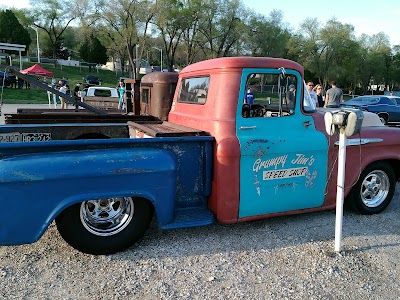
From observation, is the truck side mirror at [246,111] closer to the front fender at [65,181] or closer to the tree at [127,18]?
the front fender at [65,181]

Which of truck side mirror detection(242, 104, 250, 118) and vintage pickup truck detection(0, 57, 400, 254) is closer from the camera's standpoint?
vintage pickup truck detection(0, 57, 400, 254)

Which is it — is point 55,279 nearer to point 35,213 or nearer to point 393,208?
point 35,213

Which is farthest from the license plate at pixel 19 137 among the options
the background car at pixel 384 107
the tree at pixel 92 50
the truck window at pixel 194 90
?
the tree at pixel 92 50

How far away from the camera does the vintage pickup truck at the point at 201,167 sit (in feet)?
10.7

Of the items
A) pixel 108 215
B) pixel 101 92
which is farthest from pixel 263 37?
pixel 108 215

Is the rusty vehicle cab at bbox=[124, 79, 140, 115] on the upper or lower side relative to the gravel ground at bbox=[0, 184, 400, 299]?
upper

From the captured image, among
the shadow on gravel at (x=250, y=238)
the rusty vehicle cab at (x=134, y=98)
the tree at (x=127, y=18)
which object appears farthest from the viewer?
the tree at (x=127, y=18)

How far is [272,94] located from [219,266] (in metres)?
2.06

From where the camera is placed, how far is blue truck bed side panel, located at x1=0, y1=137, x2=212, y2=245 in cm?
315

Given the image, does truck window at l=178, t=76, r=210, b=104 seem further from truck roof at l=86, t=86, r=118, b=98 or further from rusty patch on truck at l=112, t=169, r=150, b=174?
truck roof at l=86, t=86, r=118, b=98

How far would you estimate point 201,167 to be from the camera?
4.01 m

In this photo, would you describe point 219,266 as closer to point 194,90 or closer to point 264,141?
point 264,141

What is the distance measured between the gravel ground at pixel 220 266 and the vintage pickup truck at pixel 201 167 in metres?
0.28

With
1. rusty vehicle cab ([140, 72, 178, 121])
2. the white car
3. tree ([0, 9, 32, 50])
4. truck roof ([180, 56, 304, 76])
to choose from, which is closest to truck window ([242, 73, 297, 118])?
truck roof ([180, 56, 304, 76])
